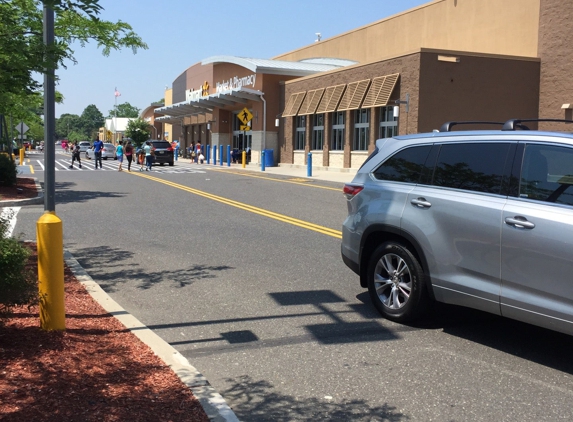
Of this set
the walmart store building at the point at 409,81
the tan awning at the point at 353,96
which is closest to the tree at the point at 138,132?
the walmart store building at the point at 409,81

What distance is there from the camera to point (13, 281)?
4.95 meters

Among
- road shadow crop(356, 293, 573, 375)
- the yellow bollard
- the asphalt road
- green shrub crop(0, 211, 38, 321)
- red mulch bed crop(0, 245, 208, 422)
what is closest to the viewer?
→ red mulch bed crop(0, 245, 208, 422)

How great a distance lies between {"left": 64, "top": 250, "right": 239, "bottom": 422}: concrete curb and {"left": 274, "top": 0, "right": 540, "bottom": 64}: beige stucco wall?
84.6 ft

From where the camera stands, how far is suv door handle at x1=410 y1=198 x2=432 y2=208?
6019 millimetres

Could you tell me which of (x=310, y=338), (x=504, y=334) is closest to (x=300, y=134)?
(x=504, y=334)

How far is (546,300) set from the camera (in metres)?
5.02

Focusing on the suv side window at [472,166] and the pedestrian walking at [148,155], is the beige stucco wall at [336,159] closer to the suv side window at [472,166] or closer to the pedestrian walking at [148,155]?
the pedestrian walking at [148,155]

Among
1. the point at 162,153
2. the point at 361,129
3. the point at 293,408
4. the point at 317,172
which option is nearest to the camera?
the point at 293,408

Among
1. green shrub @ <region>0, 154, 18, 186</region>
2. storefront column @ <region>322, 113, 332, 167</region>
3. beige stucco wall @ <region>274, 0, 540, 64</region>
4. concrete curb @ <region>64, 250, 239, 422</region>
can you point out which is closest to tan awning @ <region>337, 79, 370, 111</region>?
beige stucco wall @ <region>274, 0, 540, 64</region>

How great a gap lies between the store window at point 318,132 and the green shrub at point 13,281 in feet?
118

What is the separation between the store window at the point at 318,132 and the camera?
1613 inches

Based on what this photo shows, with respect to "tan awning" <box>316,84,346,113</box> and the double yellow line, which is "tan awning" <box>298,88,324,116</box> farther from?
the double yellow line

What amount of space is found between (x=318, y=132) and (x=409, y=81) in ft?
37.5

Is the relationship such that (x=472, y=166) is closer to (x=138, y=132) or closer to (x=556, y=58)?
(x=556, y=58)
